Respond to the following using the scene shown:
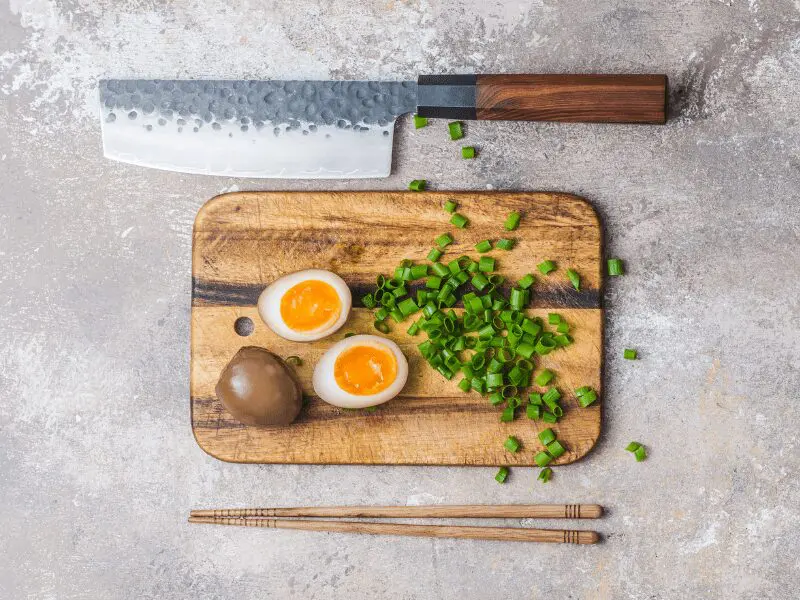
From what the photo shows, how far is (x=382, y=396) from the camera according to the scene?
1981mm

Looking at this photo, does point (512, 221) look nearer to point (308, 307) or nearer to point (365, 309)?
point (365, 309)

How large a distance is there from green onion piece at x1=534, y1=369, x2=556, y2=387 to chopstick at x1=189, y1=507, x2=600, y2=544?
424mm

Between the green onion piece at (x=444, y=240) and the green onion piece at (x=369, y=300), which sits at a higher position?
the green onion piece at (x=444, y=240)

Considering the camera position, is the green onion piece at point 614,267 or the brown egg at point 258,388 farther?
the green onion piece at point 614,267

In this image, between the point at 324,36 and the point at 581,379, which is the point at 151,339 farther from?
the point at 581,379

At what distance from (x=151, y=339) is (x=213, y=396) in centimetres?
28

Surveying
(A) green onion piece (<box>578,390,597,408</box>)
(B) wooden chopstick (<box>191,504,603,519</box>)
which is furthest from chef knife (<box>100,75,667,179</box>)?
(B) wooden chopstick (<box>191,504,603,519</box>)

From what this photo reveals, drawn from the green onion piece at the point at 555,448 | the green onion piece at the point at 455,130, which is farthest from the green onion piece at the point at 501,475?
the green onion piece at the point at 455,130

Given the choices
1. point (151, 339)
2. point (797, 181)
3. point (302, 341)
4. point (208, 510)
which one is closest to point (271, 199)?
point (302, 341)

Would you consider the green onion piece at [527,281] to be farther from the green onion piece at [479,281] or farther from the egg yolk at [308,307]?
the egg yolk at [308,307]

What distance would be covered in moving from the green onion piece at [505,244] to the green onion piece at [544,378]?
36cm

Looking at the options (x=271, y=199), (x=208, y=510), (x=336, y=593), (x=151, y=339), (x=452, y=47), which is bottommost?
(x=336, y=593)

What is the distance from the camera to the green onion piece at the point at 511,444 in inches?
80.8

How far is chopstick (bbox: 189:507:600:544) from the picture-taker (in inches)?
82.0
